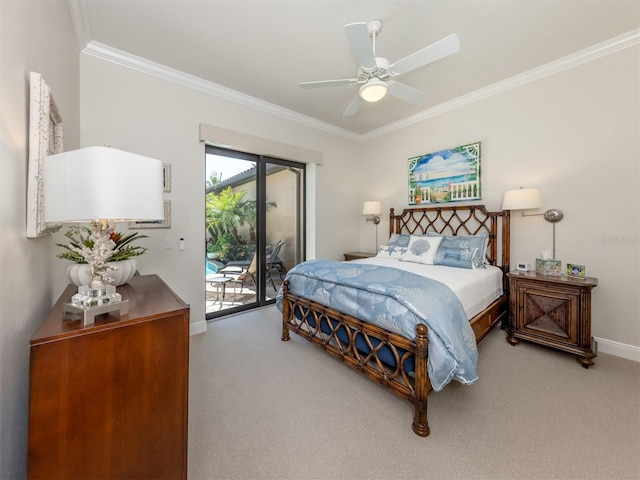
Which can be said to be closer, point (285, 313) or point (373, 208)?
point (285, 313)

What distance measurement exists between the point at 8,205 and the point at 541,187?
423 cm

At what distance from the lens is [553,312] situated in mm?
2512

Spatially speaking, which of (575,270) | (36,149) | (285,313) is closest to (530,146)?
(575,270)

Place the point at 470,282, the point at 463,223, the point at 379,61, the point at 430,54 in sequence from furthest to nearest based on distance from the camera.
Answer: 1. the point at 463,223
2. the point at 470,282
3. the point at 379,61
4. the point at 430,54

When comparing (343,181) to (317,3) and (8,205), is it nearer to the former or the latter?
(317,3)

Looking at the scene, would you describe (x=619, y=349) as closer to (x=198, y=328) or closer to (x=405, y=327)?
(x=405, y=327)

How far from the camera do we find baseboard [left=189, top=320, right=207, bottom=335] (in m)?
3.06

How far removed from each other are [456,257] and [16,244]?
3.46 metres

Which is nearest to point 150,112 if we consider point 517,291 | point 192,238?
point 192,238

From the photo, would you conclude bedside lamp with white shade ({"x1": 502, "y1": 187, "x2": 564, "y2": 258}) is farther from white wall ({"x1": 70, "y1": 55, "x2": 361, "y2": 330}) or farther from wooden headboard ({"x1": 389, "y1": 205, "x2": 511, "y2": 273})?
white wall ({"x1": 70, "y1": 55, "x2": 361, "y2": 330})

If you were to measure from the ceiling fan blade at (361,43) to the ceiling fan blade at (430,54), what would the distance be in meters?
0.23

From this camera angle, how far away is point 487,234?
3.13m

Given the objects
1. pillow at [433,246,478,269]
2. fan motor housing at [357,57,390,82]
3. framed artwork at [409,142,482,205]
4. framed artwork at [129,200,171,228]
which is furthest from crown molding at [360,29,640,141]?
framed artwork at [129,200,171,228]

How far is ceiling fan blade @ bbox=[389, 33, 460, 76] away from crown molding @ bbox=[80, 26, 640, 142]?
174 centimetres
